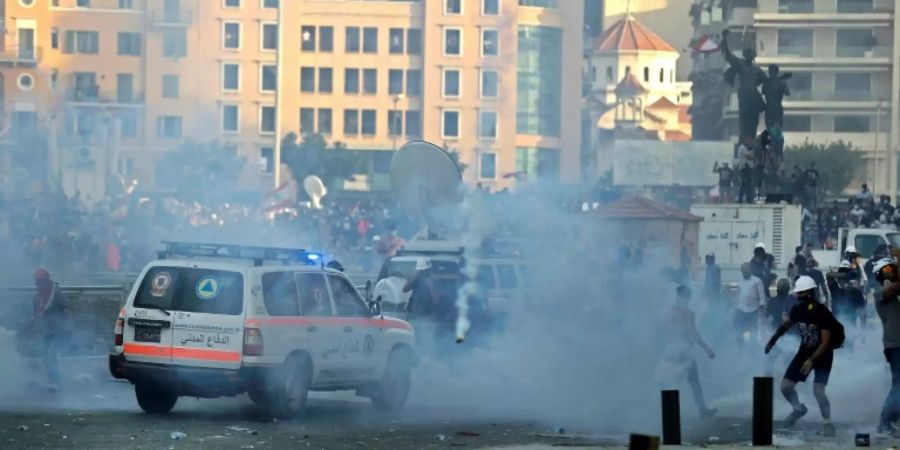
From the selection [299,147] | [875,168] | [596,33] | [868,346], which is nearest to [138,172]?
[868,346]

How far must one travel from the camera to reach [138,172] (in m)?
41.5

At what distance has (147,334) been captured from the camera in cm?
1862

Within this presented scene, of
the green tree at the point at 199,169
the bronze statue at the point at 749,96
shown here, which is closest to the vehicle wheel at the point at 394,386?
the green tree at the point at 199,169

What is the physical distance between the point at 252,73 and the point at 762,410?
99.4 ft

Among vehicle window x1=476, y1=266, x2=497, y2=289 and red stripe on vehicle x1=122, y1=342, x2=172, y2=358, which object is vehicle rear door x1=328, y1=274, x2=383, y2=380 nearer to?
red stripe on vehicle x1=122, y1=342, x2=172, y2=358

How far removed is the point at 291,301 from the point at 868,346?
10371 mm

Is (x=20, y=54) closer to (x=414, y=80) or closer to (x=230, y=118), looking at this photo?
(x=230, y=118)

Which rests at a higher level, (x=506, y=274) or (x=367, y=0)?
(x=367, y=0)

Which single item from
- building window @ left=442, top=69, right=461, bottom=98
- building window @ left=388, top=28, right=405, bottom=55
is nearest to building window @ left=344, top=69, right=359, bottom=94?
building window @ left=388, top=28, right=405, bottom=55

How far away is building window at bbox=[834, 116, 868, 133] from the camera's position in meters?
101

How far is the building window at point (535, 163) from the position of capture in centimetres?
5286

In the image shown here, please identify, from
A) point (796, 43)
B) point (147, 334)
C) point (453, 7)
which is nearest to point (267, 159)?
point (453, 7)

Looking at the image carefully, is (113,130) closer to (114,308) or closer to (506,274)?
(114,308)

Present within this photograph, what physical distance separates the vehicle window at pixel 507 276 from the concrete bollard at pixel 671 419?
11503mm
